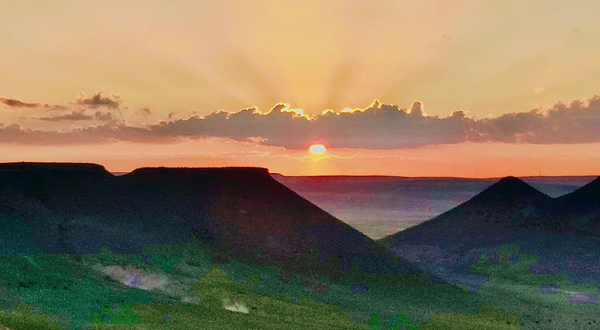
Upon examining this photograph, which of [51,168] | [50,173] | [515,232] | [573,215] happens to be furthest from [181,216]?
[573,215]

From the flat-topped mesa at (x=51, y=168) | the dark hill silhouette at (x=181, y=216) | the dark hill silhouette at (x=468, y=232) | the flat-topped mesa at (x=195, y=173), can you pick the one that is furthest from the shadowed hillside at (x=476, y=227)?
the flat-topped mesa at (x=51, y=168)

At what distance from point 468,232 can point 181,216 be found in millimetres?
100103

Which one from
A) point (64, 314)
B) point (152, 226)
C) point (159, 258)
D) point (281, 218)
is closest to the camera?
point (64, 314)

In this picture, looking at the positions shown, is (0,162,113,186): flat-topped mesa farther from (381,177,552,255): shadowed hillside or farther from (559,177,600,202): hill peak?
(559,177,600,202): hill peak

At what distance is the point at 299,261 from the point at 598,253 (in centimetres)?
7972

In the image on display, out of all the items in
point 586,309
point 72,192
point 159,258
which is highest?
point 72,192

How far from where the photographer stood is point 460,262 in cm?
16112

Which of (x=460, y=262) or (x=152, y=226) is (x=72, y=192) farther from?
(x=460, y=262)

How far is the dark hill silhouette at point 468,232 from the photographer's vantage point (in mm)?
170750

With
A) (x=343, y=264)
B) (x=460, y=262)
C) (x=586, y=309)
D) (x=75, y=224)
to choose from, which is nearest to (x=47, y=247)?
(x=75, y=224)

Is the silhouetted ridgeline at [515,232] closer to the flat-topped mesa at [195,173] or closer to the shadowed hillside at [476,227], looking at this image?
the shadowed hillside at [476,227]

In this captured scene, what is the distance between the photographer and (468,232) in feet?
604

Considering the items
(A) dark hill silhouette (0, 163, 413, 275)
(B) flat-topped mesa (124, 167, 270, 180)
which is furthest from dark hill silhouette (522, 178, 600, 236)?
(B) flat-topped mesa (124, 167, 270, 180)

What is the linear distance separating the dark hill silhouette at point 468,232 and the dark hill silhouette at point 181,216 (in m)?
55.3
